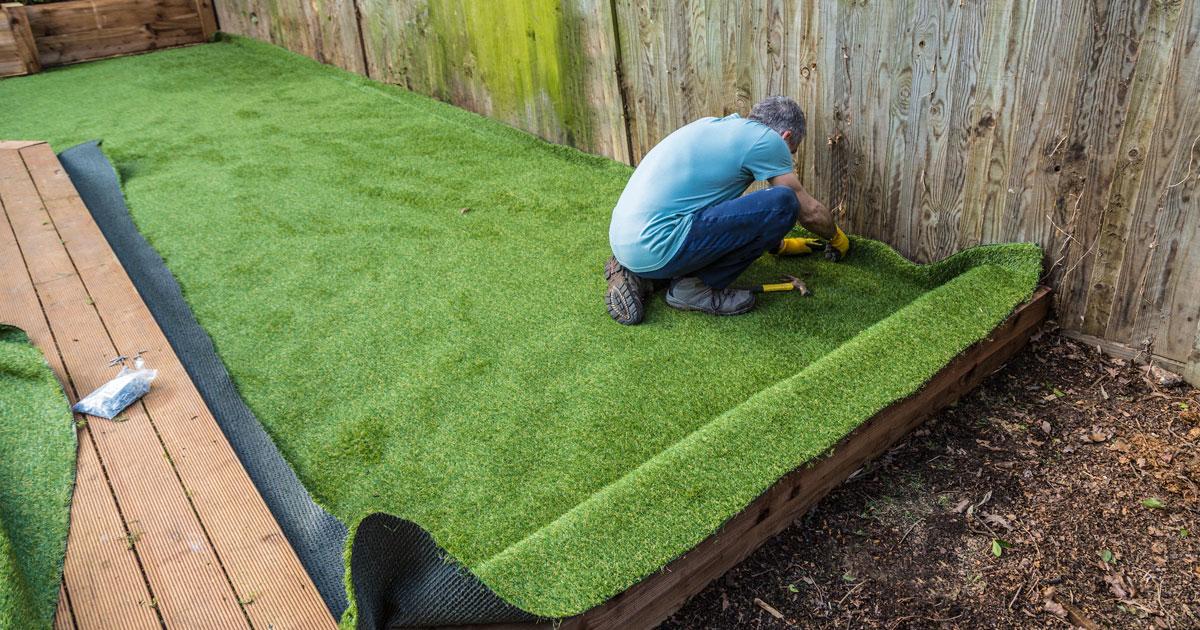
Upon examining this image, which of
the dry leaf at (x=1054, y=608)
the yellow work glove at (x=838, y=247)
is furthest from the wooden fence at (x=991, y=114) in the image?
the dry leaf at (x=1054, y=608)

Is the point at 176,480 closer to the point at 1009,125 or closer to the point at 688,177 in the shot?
the point at 688,177

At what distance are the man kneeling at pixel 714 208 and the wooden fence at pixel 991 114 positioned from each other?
1.16 feet

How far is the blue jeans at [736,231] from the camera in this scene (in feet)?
9.12

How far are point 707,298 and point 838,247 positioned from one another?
0.62 m

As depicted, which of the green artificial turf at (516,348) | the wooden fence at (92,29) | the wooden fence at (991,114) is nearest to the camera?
the green artificial turf at (516,348)

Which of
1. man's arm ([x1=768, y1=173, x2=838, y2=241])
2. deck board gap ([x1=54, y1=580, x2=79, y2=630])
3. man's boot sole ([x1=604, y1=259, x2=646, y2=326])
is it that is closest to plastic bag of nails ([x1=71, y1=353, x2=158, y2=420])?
deck board gap ([x1=54, y1=580, x2=79, y2=630])

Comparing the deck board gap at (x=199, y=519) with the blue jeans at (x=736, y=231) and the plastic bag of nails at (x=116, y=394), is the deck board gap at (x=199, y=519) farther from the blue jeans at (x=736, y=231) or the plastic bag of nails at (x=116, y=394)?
the blue jeans at (x=736, y=231)

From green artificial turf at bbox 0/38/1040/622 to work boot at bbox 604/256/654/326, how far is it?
0.18 ft

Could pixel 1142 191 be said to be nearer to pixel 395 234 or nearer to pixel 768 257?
pixel 768 257

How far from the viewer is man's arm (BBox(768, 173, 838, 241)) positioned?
2.84 meters

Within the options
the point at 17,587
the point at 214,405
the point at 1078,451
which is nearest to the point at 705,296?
the point at 1078,451

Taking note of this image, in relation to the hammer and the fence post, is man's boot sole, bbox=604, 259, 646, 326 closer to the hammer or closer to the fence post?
the hammer

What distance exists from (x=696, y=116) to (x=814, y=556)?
2.28m

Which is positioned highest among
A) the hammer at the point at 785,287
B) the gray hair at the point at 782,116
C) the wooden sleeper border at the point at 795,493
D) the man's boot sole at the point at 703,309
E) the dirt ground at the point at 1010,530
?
the gray hair at the point at 782,116
